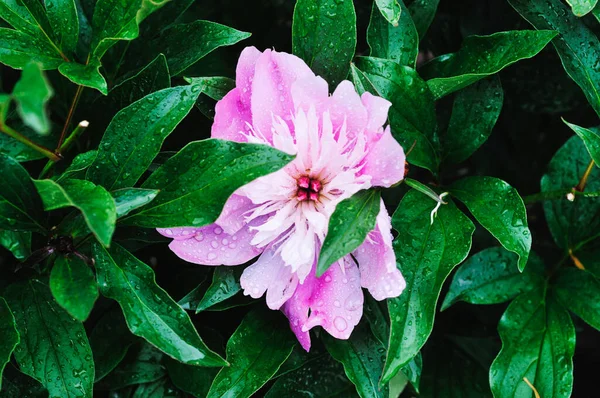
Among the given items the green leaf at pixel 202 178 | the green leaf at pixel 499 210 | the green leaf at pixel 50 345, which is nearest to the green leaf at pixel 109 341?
the green leaf at pixel 50 345

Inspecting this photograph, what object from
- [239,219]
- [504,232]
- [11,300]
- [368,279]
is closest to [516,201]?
[504,232]

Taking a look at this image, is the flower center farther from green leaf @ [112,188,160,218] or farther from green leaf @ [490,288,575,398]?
green leaf @ [490,288,575,398]

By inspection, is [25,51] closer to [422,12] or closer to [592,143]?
[422,12]

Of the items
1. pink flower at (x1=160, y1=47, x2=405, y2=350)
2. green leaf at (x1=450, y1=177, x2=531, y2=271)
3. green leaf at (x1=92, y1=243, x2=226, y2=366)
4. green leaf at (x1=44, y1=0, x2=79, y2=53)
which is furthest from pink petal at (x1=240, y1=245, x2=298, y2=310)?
green leaf at (x1=44, y1=0, x2=79, y2=53)

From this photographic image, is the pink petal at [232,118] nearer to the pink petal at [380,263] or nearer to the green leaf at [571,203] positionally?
the pink petal at [380,263]

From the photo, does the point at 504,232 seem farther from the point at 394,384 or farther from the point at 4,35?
the point at 4,35
